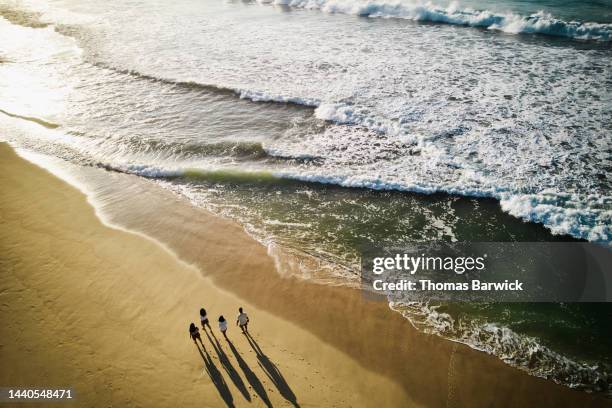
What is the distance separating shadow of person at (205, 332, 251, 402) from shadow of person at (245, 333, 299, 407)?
1.67 ft

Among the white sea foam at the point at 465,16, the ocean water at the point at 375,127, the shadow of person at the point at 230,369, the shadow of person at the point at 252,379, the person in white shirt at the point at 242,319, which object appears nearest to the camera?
the shadow of person at the point at 252,379

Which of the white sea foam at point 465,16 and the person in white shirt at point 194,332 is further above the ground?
the white sea foam at point 465,16

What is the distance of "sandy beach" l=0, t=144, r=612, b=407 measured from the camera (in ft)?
22.6

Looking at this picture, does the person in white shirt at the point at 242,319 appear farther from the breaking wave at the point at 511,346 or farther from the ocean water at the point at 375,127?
the breaking wave at the point at 511,346

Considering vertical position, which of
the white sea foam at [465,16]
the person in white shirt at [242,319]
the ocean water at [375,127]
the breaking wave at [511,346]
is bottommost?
the breaking wave at [511,346]

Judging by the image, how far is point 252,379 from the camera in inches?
281

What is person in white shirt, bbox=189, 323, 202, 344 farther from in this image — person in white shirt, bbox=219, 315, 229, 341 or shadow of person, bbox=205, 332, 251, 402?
person in white shirt, bbox=219, 315, 229, 341

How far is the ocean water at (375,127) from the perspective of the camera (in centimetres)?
962

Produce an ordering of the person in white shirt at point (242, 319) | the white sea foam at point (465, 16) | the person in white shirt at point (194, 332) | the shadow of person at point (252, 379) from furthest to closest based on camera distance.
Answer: the white sea foam at point (465, 16)
the person in white shirt at point (242, 319)
the person in white shirt at point (194, 332)
the shadow of person at point (252, 379)

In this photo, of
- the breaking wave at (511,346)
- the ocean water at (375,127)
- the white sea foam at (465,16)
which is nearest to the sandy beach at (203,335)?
the breaking wave at (511,346)

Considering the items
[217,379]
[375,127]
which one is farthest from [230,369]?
[375,127]

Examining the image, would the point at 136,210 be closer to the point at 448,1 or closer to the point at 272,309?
the point at 272,309

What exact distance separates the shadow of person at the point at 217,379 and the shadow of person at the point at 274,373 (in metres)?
0.80

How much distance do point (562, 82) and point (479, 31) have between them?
28.3 feet
